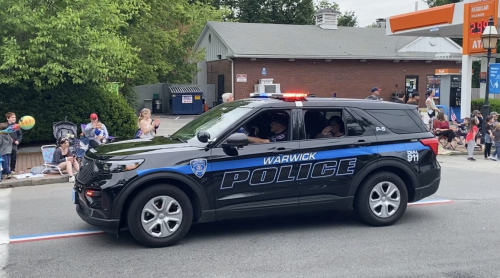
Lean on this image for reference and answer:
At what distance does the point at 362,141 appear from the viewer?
6.88 meters

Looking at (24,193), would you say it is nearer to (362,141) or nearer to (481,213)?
(362,141)

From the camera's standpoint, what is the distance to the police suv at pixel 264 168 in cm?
595

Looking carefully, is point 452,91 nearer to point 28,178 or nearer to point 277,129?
point 28,178

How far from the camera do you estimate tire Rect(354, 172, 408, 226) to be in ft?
22.7

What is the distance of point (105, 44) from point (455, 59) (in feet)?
86.2

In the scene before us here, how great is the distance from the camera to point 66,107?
50.7ft

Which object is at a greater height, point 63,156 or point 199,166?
point 199,166

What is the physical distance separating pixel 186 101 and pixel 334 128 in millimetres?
24631

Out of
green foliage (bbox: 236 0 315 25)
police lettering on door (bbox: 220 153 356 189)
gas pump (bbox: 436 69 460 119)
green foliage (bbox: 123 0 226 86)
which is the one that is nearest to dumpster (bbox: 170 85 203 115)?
green foliage (bbox: 123 0 226 86)

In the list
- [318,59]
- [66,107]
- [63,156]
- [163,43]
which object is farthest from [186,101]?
[63,156]

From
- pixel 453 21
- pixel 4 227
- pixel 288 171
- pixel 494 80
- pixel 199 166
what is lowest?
pixel 4 227

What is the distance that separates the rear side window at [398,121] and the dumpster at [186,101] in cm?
2446

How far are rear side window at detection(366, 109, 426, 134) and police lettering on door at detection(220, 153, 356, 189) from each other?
0.76 metres

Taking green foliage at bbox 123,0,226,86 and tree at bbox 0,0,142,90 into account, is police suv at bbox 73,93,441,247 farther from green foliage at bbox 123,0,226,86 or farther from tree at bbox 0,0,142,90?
green foliage at bbox 123,0,226,86
